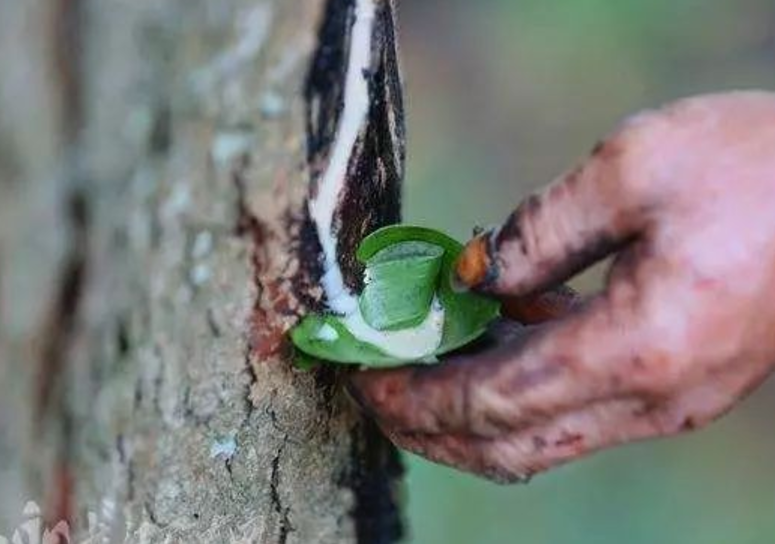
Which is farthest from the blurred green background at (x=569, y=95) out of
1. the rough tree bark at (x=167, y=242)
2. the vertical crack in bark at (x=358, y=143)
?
the rough tree bark at (x=167, y=242)

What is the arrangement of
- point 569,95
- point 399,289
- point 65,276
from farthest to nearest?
1. point 569,95
2. point 399,289
3. point 65,276

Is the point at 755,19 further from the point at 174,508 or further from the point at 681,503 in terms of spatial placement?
the point at 174,508

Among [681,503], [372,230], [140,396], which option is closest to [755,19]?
[681,503]

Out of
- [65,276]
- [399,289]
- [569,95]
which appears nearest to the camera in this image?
[65,276]

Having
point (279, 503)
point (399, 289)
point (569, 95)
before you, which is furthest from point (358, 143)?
point (569, 95)

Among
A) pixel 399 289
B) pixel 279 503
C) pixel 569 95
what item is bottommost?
pixel 279 503

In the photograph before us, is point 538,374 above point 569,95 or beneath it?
beneath

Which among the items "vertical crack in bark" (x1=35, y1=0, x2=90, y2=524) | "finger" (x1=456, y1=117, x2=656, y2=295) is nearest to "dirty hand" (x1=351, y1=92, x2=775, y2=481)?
"finger" (x1=456, y1=117, x2=656, y2=295)

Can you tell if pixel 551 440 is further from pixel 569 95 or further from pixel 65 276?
pixel 569 95
